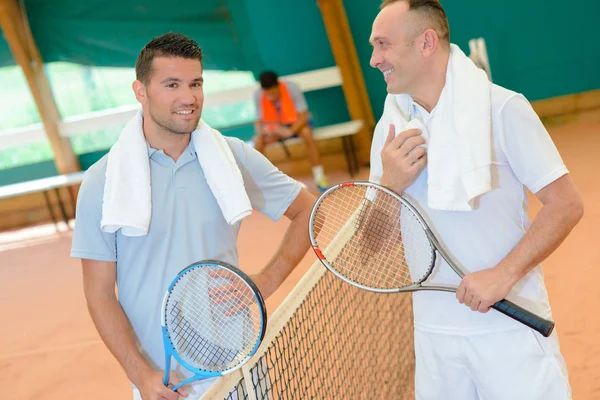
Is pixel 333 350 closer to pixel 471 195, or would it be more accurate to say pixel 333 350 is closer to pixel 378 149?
pixel 378 149

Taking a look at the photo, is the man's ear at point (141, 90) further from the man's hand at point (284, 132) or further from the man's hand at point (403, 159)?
the man's hand at point (284, 132)

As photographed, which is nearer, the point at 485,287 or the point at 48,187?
the point at 485,287

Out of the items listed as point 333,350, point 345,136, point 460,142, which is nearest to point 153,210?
point 460,142

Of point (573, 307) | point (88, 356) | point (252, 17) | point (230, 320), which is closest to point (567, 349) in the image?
point (573, 307)

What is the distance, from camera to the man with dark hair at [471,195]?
6.59 feet

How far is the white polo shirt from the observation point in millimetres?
1990

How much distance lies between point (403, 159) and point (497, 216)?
0.33 meters

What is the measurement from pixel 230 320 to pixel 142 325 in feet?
1.06

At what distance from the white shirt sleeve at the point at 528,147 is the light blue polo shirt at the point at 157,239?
970 millimetres

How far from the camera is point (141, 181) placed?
7.44 feet

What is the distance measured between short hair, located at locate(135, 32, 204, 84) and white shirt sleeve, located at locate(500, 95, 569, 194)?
1020 mm

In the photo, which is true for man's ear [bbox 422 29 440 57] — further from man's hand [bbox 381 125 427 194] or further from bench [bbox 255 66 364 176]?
bench [bbox 255 66 364 176]

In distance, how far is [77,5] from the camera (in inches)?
408

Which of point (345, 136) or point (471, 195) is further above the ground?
point (471, 195)
